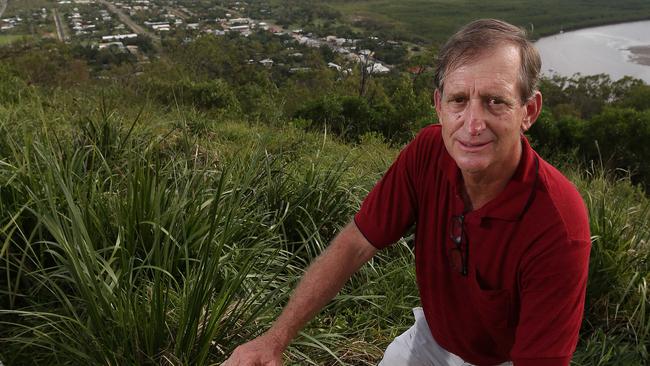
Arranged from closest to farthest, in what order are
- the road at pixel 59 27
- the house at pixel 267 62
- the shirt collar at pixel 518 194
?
the shirt collar at pixel 518 194 < the house at pixel 267 62 < the road at pixel 59 27

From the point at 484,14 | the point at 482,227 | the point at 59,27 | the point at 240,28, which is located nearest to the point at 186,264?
the point at 482,227

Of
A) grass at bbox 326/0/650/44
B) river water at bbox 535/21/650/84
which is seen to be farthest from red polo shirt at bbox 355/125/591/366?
grass at bbox 326/0/650/44

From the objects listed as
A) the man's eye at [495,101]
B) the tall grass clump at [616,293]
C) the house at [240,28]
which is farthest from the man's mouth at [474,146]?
the house at [240,28]

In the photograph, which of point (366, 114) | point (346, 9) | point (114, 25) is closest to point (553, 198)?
point (366, 114)

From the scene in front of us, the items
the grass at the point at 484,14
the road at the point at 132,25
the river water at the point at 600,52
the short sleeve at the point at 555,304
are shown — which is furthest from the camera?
the grass at the point at 484,14

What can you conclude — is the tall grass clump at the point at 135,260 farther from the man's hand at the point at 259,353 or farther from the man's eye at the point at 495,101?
the man's eye at the point at 495,101

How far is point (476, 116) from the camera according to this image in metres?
1.33

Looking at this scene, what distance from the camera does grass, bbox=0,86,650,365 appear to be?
67.3 inches

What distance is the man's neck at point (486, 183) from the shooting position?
4.65 ft

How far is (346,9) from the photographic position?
5884 cm

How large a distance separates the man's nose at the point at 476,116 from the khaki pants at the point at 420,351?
2.73 ft

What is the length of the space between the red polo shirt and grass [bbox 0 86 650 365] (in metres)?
0.55

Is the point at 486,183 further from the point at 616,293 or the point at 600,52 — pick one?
the point at 600,52

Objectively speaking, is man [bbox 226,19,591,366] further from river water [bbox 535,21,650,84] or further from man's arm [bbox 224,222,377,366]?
river water [bbox 535,21,650,84]
